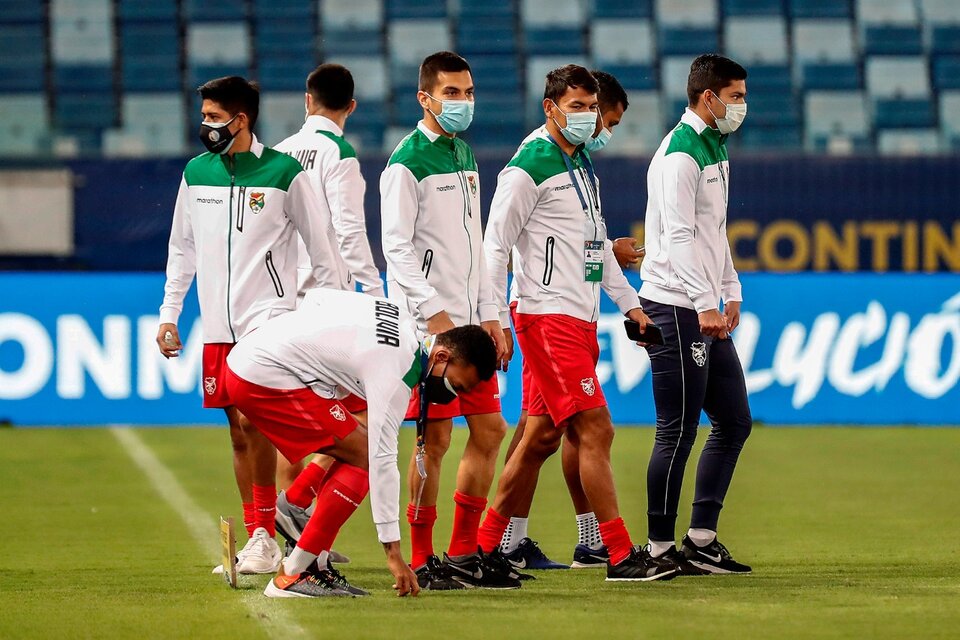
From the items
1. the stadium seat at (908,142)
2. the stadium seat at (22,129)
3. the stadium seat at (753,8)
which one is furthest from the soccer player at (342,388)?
the stadium seat at (753,8)

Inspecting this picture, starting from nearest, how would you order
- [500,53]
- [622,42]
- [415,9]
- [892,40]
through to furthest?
[500,53] → [622,42] → [415,9] → [892,40]

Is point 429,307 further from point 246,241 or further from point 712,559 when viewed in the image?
point 712,559

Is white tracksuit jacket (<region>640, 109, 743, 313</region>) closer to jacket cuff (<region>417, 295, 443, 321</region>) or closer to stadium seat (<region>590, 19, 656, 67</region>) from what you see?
jacket cuff (<region>417, 295, 443, 321</region>)

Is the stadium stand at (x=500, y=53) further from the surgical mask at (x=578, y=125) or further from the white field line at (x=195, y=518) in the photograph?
the surgical mask at (x=578, y=125)

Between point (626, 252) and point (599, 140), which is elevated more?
point (599, 140)

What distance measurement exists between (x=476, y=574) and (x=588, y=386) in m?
0.88

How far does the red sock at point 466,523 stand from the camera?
6562 mm

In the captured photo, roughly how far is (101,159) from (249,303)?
819 cm

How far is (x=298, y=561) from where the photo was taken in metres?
6.14

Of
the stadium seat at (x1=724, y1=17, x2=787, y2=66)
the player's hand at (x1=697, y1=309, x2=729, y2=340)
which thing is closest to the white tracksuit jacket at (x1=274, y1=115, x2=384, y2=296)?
the player's hand at (x1=697, y1=309, x2=729, y2=340)

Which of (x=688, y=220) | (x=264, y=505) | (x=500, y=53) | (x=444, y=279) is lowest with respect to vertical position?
(x=264, y=505)

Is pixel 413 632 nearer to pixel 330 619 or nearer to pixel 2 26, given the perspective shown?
pixel 330 619

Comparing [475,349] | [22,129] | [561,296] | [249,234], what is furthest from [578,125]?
[22,129]

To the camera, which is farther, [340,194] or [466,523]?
[340,194]
